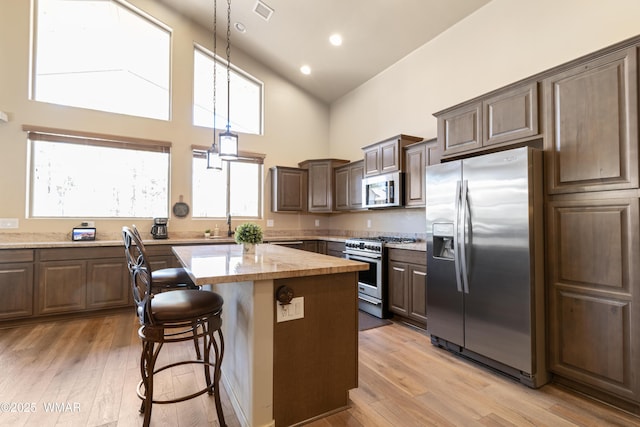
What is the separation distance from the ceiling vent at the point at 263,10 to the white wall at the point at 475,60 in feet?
6.12

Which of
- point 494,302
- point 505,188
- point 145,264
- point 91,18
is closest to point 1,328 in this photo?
point 145,264

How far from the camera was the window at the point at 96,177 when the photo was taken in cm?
411

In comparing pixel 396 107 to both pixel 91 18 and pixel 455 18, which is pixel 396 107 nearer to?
pixel 455 18

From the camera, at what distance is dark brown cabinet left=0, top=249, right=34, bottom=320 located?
11.2 feet

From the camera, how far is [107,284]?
384cm

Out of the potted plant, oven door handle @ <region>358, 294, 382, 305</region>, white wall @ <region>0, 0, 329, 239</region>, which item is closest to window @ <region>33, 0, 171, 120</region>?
white wall @ <region>0, 0, 329, 239</region>

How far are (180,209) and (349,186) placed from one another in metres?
2.70

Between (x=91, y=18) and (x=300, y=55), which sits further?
(x=300, y=55)

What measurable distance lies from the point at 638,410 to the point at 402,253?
2.07 meters

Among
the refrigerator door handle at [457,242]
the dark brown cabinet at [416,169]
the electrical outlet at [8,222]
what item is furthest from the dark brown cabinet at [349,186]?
the electrical outlet at [8,222]

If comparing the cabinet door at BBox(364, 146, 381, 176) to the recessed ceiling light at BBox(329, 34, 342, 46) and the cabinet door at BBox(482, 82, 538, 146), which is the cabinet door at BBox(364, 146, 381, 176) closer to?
the recessed ceiling light at BBox(329, 34, 342, 46)

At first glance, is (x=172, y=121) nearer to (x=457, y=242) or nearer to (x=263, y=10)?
(x=263, y=10)

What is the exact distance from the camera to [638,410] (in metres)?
1.90

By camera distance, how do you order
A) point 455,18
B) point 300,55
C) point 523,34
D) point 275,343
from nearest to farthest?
point 275,343 < point 523,34 < point 455,18 < point 300,55
